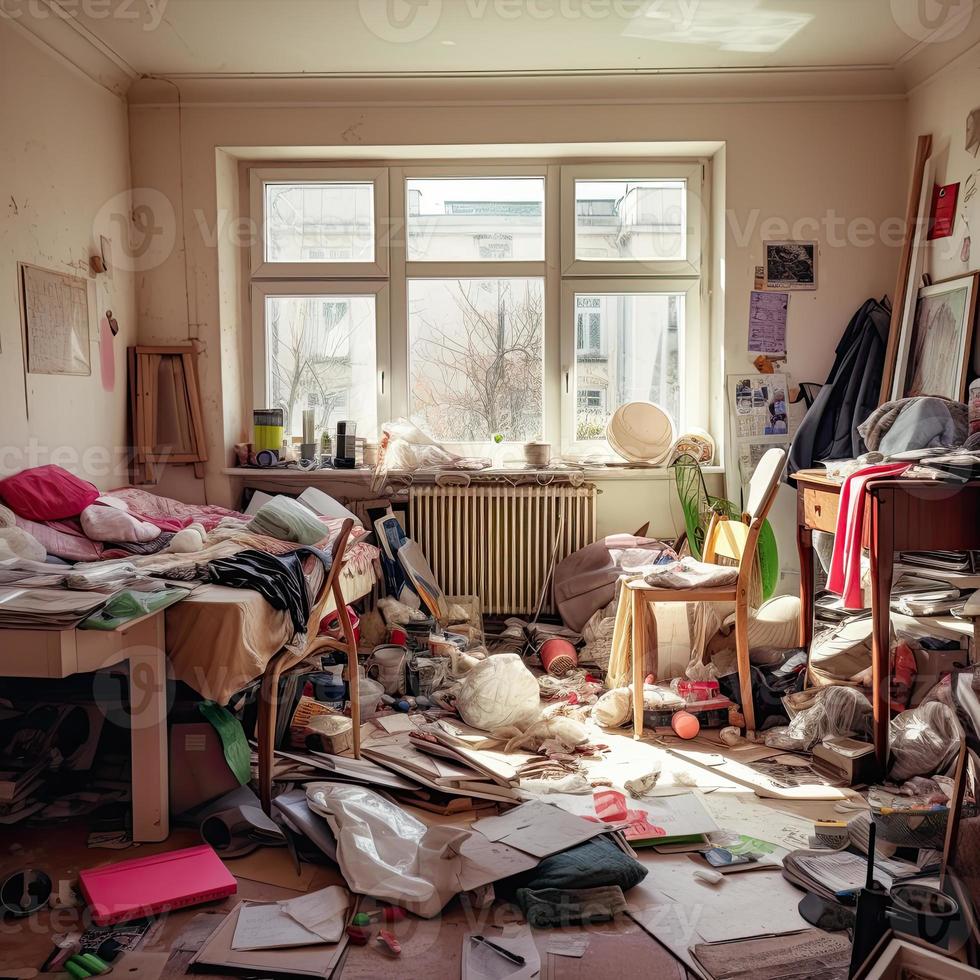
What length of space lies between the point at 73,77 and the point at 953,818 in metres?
4.31

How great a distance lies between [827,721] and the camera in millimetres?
2979

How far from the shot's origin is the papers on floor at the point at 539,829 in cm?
219

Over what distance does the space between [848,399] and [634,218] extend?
1.47m

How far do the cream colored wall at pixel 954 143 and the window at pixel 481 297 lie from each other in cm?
112

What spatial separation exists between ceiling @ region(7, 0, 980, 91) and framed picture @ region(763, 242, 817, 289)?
823 millimetres

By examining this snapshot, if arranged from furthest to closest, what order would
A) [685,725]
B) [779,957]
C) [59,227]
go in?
[59,227] → [685,725] → [779,957]

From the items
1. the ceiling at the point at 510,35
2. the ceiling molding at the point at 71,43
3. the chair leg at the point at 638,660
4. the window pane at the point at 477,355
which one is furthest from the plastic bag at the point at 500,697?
the ceiling molding at the point at 71,43

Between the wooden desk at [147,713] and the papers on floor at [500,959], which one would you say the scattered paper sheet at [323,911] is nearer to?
the papers on floor at [500,959]

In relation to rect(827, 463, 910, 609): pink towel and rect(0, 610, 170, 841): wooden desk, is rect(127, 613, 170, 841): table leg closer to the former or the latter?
rect(0, 610, 170, 841): wooden desk

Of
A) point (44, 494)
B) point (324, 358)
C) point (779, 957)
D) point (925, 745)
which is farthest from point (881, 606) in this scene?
point (324, 358)

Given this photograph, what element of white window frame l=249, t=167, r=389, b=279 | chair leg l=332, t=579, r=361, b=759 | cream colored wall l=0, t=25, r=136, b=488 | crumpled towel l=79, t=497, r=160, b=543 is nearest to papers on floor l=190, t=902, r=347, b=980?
chair leg l=332, t=579, r=361, b=759

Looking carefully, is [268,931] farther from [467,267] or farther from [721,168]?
[721,168]

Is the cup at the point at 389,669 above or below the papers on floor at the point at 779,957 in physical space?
above

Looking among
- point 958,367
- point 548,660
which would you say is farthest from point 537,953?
point 958,367
